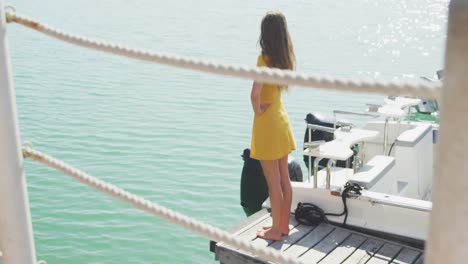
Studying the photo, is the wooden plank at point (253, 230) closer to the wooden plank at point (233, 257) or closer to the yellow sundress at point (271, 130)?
the wooden plank at point (233, 257)

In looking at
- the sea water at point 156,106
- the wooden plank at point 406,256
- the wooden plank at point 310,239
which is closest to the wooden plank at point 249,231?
the wooden plank at point 310,239

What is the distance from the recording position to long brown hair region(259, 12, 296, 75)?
11.3 ft

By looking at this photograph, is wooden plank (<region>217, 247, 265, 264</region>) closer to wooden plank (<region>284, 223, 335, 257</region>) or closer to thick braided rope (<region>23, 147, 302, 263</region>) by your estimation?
wooden plank (<region>284, 223, 335, 257</region>)

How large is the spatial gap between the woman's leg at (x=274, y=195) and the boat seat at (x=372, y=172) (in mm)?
728

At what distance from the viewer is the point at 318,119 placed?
698 centimetres

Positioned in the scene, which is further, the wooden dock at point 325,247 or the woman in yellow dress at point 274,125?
the wooden dock at point 325,247

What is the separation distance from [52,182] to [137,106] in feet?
13.4

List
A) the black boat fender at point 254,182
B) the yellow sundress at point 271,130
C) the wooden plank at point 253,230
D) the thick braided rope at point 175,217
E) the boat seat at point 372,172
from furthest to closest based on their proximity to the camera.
Answer: the black boat fender at point 254,182
the boat seat at point 372,172
the wooden plank at point 253,230
the yellow sundress at point 271,130
the thick braided rope at point 175,217

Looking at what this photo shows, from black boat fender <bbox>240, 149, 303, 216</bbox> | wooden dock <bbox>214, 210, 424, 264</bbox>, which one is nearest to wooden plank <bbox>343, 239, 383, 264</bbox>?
wooden dock <bbox>214, 210, 424, 264</bbox>

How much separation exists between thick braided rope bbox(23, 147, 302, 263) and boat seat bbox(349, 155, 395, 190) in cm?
310

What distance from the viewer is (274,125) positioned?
3.62 m

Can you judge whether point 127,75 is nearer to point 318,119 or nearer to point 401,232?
point 318,119

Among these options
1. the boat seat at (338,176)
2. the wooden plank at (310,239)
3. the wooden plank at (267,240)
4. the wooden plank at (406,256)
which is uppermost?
the boat seat at (338,176)

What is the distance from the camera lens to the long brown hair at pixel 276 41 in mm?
→ 3432
